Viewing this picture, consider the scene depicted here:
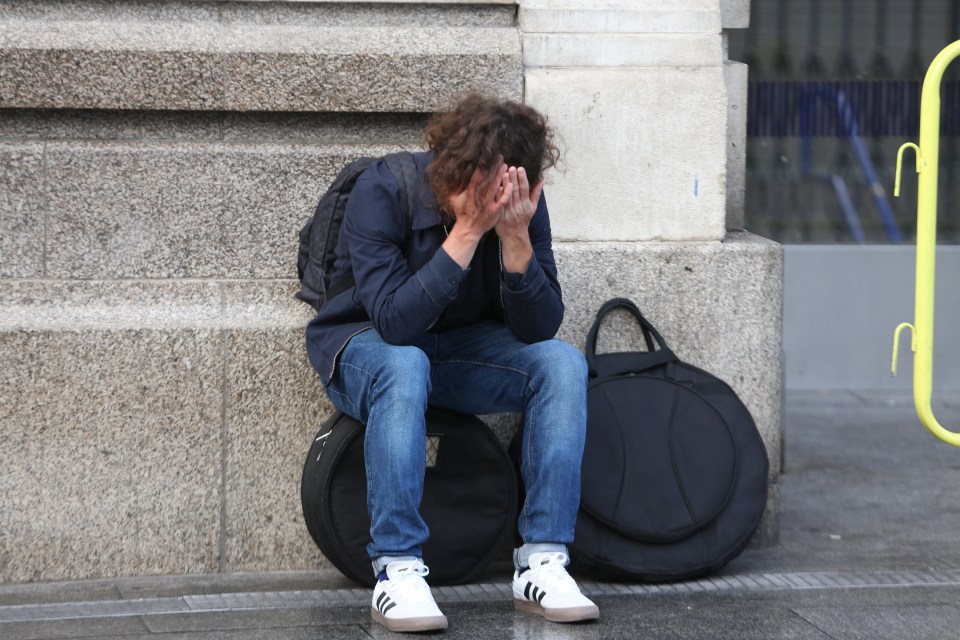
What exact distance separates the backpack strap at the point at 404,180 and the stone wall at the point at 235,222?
1.15ft

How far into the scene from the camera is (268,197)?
387cm

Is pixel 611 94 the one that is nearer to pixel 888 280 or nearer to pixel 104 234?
pixel 104 234

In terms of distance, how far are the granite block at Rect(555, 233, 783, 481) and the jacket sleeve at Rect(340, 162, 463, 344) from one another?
73 cm

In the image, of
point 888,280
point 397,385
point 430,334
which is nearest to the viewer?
point 397,385

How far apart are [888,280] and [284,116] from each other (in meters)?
3.96

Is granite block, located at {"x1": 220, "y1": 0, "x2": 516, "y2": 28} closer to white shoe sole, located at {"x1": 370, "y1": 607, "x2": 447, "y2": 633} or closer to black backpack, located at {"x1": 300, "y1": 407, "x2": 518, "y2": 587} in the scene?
black backpack, located at {"x1": 300, "y1": 407, "x2": 518, "y2": 587}

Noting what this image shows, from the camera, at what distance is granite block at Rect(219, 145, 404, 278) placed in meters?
3.85

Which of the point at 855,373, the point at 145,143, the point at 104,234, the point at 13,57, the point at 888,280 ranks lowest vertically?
the point at 855,373

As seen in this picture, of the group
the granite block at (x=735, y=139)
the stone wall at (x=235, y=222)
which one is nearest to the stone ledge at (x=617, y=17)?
the stone wall at (x=235, y=222)

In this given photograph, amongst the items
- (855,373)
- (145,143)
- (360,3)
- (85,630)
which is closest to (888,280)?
(855,373)

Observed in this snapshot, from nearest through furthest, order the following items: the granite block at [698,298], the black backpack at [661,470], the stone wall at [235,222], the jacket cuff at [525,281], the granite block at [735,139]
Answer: the jacket cuff at [525,281], the black backpack at [661,470], the stone wall at [235,222], the granite block at [698,298], the granite block at [735,139]

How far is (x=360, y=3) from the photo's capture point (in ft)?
13.2

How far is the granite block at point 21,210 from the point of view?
378cm

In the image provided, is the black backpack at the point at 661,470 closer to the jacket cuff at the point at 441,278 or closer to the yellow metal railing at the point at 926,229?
the yellow metal railing at the point at 926,229
